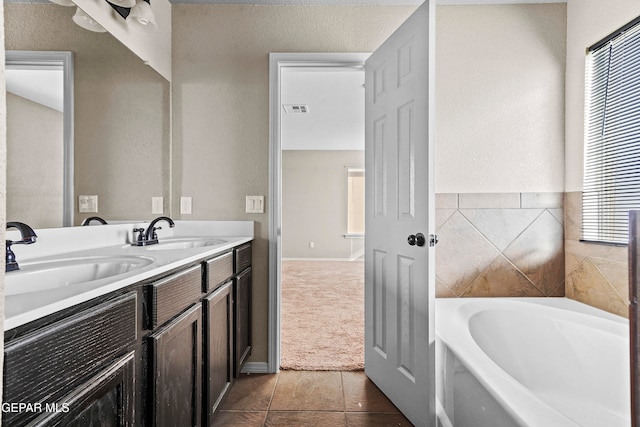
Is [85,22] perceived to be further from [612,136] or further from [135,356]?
[612,136]

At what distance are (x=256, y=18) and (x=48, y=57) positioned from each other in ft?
4.49

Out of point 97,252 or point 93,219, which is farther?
point 93,219

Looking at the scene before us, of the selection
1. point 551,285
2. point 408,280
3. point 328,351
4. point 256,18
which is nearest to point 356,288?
point 328,351

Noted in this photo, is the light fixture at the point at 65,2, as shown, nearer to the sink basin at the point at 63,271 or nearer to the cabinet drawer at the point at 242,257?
the sink basin at the point at 63,271

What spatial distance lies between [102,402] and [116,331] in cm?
15

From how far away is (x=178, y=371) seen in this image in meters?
1.25

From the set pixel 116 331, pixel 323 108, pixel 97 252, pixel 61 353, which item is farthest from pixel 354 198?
pixel 61 353

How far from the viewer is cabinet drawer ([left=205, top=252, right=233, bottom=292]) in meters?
1.57

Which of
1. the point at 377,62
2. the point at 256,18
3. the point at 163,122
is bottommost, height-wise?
the point at 163,122

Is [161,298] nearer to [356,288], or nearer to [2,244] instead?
[2,244]

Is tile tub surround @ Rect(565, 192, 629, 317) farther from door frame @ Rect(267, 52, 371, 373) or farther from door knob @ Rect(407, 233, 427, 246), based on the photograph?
door frame @ Rect(267, 52, 371, 373)

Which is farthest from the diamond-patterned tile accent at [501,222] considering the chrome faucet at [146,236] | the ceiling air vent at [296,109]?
the ceiling air vent at [296,109]

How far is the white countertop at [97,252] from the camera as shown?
674mm

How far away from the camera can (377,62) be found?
215 cm
